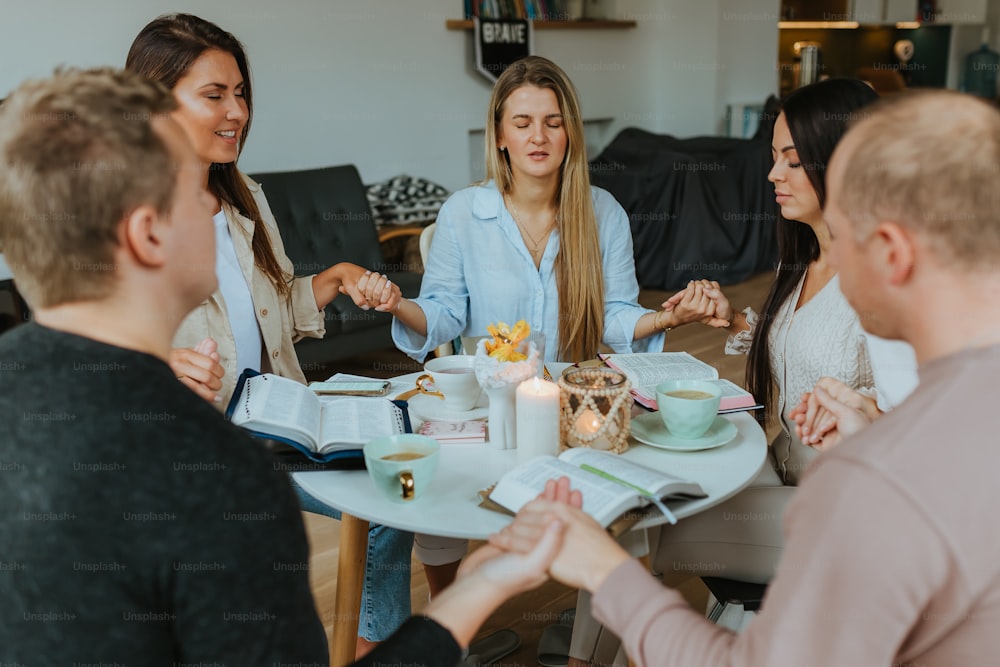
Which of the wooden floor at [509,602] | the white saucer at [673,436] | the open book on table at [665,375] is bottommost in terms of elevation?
the wooden floor at [509,602]

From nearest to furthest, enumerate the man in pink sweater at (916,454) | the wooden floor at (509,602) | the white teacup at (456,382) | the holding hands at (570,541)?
1. the man in pink sweater at (916,454)
2. the holding hands at (570,541)
3. the white teacup at (456,382)
4. the wooden floor at (509,602)

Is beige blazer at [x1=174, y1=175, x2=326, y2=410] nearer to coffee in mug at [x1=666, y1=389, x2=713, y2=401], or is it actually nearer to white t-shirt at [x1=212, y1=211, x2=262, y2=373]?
white t-shirt at [x1=212, y1=211, x2=262, y2=373]

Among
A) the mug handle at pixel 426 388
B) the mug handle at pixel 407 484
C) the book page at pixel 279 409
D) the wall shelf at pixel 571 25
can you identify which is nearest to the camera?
the mug handle at pixel 407 484

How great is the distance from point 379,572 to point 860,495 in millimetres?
1217

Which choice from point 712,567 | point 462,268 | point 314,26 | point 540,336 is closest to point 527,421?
point 540,336

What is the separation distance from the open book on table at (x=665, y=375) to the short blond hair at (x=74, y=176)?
1009mm

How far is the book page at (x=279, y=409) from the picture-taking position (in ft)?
4.47

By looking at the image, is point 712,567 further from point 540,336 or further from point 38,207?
point 38,207

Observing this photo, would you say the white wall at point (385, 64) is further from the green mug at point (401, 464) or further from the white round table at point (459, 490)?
the green mug at point (401, 464)

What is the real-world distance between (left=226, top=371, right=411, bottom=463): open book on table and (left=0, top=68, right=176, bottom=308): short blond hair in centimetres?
59

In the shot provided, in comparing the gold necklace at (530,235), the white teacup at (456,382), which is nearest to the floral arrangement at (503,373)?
the white teacup at (456,382)

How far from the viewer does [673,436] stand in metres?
1.46

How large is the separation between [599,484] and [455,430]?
389mm

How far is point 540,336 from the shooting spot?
1643 mm
